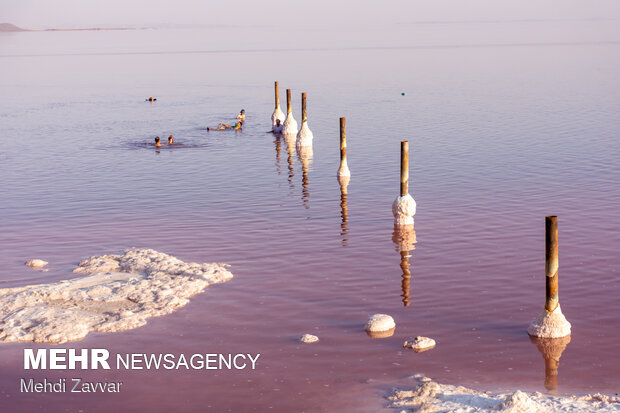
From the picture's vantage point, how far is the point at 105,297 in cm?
2039

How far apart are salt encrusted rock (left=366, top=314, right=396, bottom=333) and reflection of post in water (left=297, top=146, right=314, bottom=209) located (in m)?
13.5

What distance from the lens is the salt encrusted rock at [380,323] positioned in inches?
727

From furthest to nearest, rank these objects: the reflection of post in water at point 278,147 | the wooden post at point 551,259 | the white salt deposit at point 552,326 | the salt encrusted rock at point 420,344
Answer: the reflection of post in water at point 278,147
the white salt deposit at point 552,326
the salt encrusted rock at point 420,344
the wooden post at point 551,259

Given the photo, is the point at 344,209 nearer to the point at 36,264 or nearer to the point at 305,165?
the point at 305,165

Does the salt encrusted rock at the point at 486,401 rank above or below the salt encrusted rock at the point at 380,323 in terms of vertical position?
below

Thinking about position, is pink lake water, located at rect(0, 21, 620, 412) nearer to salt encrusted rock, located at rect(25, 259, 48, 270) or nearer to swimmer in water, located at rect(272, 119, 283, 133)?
salt encrusted rock, located at rect(25, 259, 48, 270)

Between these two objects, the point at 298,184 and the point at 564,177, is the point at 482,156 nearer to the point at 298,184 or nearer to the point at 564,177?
the point at 564,177

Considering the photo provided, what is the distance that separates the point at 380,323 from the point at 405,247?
7506 millimetres

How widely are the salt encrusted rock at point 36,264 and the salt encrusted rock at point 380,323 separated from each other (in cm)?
1095

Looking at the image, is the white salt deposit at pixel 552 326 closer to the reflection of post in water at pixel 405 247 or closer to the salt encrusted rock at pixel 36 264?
the reflection of post in water at pixel 405 247

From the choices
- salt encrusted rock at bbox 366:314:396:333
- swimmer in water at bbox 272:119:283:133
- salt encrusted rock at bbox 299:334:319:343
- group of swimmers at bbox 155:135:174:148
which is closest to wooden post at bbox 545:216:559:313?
salt encrusted rock at bbox 366:314:396:333

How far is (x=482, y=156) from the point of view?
4278 cm

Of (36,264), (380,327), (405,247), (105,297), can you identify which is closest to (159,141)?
(36,264)

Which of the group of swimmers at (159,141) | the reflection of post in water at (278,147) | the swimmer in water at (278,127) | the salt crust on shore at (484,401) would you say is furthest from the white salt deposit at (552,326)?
the swimmer in water at (278,127)
